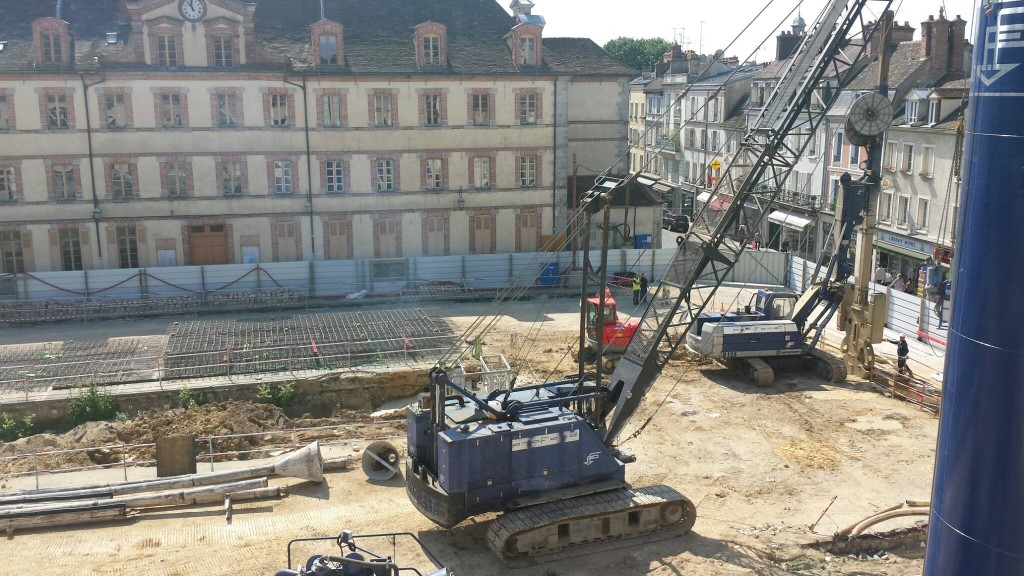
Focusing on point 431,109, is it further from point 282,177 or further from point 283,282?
point 283,282

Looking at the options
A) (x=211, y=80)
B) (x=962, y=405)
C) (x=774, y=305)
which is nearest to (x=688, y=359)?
(x=774, y=305)

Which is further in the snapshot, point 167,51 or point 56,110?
point 167,51

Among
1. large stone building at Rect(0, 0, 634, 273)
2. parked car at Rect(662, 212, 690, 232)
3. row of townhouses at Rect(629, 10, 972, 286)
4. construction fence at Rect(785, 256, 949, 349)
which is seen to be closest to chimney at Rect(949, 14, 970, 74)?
row of townhouses at Rect(629, 10, 972, 286)

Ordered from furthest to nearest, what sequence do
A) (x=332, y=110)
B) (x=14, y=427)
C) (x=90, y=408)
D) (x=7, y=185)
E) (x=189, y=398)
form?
(x=332, y=110) < (x=7, y=185) < (x=189, y=398) < (x=90, y=408) < (x=14, y=427)

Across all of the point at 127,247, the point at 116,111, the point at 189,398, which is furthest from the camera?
the point at 127,247

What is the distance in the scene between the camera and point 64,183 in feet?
138

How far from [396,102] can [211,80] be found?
8432 mm

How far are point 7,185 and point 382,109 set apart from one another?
1700cm

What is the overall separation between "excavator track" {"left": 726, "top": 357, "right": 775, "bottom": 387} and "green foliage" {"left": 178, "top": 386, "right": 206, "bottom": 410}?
16.3 metres

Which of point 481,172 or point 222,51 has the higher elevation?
point 222,51

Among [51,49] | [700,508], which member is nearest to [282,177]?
[51,49]

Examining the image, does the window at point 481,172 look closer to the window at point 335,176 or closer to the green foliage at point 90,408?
the window at point 335,176

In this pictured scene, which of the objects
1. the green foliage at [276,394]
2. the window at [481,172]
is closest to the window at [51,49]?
the window at [481,172]

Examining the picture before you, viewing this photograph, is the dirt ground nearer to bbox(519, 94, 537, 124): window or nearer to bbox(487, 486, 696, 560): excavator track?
bbox(487, 486, 696, 560): excavator track
